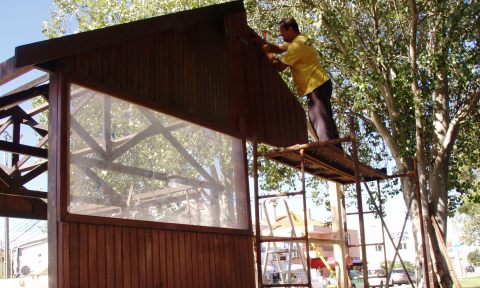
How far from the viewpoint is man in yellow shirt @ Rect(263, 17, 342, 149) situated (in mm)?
8203

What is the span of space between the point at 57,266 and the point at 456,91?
13.4 m

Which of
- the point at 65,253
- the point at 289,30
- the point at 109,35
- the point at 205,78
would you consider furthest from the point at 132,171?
the point at 289,30

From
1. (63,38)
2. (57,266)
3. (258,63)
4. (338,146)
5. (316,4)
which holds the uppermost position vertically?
(316,4)

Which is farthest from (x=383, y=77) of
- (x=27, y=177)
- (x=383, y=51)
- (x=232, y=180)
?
(x=27, y=177)

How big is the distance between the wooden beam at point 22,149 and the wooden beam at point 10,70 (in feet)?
7.15

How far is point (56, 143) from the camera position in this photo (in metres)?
4.95

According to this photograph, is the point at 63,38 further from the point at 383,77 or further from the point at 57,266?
the point at 383,77

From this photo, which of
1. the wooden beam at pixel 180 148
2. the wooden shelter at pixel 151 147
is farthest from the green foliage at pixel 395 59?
the wooden beam at pixel 180 148

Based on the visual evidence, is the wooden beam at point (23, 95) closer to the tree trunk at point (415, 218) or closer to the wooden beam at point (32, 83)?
the wooden beam at point (32, 83)

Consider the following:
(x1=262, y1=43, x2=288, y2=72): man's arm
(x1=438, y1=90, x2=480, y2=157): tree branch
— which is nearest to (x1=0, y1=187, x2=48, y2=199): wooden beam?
(x1=262, y1=43, x2=288, y2=72): man's arm

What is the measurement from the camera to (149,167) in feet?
19.9

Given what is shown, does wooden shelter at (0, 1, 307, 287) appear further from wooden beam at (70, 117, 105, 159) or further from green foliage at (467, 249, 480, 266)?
green foliage at (467, 249, 480, 266)

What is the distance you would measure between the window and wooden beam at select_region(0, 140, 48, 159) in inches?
74.9

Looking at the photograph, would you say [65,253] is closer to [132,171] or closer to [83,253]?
[83,253]
